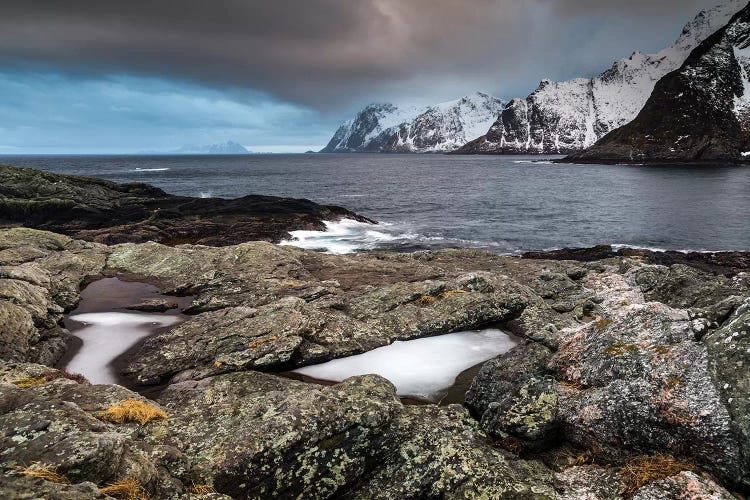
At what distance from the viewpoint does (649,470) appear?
23.9ft

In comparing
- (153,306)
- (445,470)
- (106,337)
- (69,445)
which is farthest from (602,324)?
(153,306)

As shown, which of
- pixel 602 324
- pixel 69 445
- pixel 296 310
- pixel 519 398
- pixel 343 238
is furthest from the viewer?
pixel 343 238

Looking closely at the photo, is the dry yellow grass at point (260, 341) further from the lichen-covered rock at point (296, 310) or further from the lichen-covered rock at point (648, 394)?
the lichen-covered rock at point (648, 394)

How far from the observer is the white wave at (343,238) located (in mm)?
48438

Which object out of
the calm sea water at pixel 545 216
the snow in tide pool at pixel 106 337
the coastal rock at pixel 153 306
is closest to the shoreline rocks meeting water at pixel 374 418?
the snow in tide pool at pixel 106 337

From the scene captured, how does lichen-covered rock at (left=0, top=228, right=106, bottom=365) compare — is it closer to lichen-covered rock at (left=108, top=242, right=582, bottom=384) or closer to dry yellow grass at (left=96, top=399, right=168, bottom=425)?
lichen-covered rock at (left=108, top=242, right=582, bottom=384)

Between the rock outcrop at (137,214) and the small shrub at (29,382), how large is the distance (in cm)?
3732

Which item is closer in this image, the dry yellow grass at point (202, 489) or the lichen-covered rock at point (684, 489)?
the lichen-covered rock at point (684, 489)

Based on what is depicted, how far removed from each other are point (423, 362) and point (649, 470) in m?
7.68

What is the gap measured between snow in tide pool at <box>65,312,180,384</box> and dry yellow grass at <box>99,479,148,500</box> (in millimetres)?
8480

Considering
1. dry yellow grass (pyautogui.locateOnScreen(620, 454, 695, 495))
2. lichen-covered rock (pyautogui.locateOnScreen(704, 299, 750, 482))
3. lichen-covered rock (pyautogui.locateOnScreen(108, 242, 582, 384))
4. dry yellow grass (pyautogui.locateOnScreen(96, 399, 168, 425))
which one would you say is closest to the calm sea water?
lichen-covered rock (pyautogui.locateOnScreen(108, 242, 582, 384))

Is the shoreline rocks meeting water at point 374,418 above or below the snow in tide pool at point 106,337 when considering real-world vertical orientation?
above

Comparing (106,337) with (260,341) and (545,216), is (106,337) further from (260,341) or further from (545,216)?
(545,216)

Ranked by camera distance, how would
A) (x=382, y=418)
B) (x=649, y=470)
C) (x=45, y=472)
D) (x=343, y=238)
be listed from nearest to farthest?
(x=45, y=472), (x=649, y=470), (x=382, y=418), (x=343, y=238)
